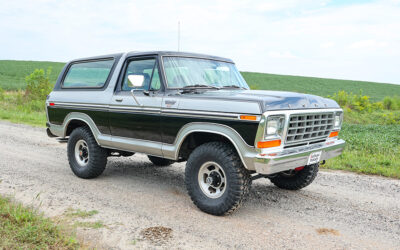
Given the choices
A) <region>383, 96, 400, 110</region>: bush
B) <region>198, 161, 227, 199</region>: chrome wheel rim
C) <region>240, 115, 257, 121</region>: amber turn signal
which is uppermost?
<region>240, 115, 257, 121</region>: amber turn signal

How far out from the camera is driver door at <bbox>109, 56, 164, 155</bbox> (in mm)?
4879

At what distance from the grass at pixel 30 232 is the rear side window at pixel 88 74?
8.04ft

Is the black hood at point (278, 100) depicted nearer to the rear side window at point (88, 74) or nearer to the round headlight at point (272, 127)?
the round headlight at point (272, 127)

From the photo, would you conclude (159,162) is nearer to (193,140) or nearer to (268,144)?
(193,140)

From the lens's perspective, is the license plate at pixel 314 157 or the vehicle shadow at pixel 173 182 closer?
the license plate at pixel 314 157

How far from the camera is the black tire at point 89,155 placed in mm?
5844

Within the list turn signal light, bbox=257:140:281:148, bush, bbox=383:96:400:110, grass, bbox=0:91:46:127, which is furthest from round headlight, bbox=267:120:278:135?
bush, bbox=383:96:400:110

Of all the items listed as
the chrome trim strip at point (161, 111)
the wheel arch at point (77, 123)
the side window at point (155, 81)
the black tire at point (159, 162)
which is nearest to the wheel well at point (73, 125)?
the wheel arch at point (77, 123)

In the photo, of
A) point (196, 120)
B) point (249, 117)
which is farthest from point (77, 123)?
point (249, 117)

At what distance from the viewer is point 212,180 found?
14.6ft

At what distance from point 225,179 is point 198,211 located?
2.17 feet

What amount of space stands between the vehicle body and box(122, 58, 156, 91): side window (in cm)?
1

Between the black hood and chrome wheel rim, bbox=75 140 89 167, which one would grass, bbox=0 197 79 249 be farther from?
the black hood

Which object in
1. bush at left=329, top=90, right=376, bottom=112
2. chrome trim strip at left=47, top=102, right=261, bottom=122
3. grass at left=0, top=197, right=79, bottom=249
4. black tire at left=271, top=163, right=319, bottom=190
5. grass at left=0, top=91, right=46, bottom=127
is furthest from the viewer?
bush at left=329, top=90, right=376, bottom=112
